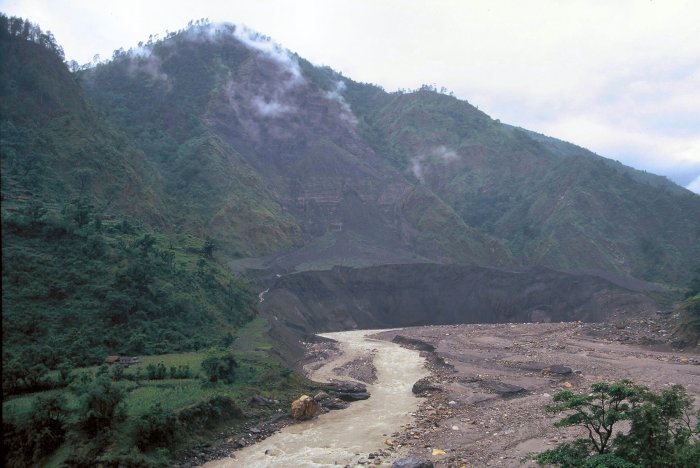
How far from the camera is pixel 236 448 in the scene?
71.3 ft

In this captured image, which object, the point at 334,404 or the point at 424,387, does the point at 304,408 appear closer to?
the point at 334,404

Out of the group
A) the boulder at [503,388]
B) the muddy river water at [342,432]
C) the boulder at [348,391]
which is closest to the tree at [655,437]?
the muddy river water at [342,432]

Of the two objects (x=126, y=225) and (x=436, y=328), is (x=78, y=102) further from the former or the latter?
(x=436, y=328)

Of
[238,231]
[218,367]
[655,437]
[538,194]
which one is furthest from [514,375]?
[538,194]

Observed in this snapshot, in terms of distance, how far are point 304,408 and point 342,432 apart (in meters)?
2.64

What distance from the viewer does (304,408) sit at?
2572 cm

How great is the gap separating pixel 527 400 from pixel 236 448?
1499 centimetres

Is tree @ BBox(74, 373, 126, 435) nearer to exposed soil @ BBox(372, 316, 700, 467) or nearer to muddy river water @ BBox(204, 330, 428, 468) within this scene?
muddy river water @ BBox(204, 330, 428, 468)

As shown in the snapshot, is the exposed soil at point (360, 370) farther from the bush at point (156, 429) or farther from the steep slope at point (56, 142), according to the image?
the steep slope at point (56, 142)

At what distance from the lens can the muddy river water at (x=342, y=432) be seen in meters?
20.6

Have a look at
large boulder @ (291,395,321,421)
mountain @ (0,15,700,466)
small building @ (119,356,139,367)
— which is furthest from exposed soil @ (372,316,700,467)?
small building @ (119,356,139,367)

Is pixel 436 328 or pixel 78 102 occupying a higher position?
pixel 78 102

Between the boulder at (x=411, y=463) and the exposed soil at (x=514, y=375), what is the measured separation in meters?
1.27

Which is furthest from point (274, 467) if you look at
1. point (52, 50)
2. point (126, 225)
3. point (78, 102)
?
point (52, 50)
